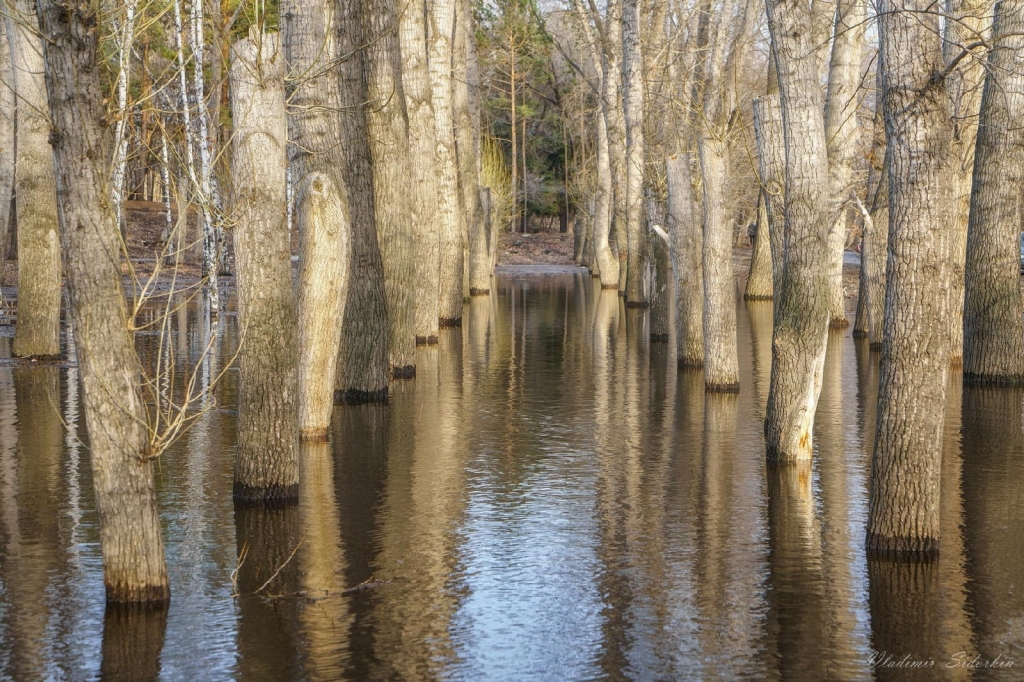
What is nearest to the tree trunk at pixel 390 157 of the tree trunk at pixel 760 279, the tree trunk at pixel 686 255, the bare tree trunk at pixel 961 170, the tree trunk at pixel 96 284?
the tree trunk at pixel 686 255

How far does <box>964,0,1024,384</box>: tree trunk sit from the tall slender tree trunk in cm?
740

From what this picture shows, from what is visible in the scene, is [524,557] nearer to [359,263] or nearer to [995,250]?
[359,263]

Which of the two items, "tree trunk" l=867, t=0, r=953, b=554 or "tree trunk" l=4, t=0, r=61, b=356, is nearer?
"tree trunk" l=867, t=0, r=953, b=554

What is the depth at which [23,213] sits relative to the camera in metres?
15.6

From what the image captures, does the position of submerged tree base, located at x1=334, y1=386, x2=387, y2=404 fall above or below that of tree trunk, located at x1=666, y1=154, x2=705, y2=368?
below

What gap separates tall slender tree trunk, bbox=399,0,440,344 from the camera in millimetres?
16984

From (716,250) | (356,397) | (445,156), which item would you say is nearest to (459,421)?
(356,397)

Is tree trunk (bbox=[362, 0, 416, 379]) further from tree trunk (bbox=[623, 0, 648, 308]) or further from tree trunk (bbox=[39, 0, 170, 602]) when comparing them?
tree trunk (bbox=[39, 0, 170, 602])

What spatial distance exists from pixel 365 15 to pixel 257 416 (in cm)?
742

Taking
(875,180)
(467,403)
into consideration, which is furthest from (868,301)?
(467,403)

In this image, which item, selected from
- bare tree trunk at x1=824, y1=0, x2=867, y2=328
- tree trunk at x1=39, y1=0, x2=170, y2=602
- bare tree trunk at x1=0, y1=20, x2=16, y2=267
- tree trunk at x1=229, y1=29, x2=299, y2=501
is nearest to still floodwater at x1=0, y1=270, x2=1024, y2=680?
tree trunk at x1=39, y1=0, x2=170, y2=602

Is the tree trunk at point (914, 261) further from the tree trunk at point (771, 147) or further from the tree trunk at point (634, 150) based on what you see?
the tree trunk at point (634, 150)

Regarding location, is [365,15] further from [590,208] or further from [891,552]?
[590,208]

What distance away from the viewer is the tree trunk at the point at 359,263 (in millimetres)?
12891
